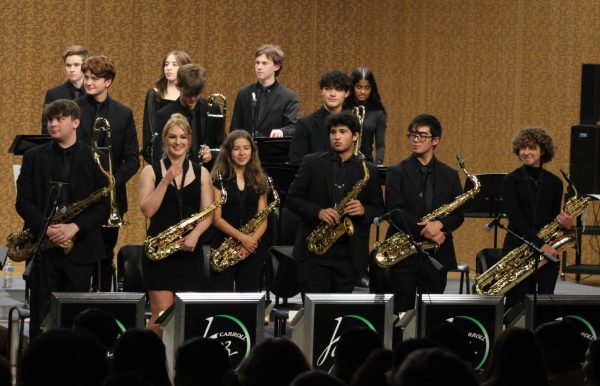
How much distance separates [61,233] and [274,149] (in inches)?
80.3

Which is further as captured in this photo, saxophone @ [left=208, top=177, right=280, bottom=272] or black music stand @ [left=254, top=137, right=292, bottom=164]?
black music stand @ [left=254, top=137, right=292, bottom=164]

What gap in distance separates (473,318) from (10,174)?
6191mm

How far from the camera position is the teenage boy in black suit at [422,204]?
22.5ft

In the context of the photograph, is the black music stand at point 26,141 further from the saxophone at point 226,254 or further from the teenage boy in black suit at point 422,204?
the teenage boy in black suit at point 422,204

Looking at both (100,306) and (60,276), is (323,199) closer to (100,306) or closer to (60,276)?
(60,276)

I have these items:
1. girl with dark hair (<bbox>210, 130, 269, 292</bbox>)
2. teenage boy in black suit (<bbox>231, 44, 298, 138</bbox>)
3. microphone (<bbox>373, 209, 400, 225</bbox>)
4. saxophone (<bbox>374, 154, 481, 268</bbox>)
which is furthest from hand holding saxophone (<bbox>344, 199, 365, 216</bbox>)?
teenage boy in black suit (<bbox>231, 44, 298, 138</bbox>)

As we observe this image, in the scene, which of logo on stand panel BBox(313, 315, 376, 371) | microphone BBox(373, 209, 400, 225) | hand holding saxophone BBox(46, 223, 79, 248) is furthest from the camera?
hand holding saxophone BBox(46, 223, 79, 248)

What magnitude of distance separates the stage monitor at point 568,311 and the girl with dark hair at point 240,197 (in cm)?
199

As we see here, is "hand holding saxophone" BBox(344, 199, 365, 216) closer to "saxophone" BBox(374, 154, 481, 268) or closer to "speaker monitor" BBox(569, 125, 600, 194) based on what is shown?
"saxophone" BBox(374, 154, 481, 268)

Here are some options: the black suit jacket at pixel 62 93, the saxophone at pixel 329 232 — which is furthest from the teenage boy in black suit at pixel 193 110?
the saxophone at pixel 329 232

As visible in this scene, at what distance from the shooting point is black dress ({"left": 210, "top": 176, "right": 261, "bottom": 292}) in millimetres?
7094

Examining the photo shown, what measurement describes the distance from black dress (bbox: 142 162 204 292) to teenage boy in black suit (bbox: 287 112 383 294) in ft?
2.16

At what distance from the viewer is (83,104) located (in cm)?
759

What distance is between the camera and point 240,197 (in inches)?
280
